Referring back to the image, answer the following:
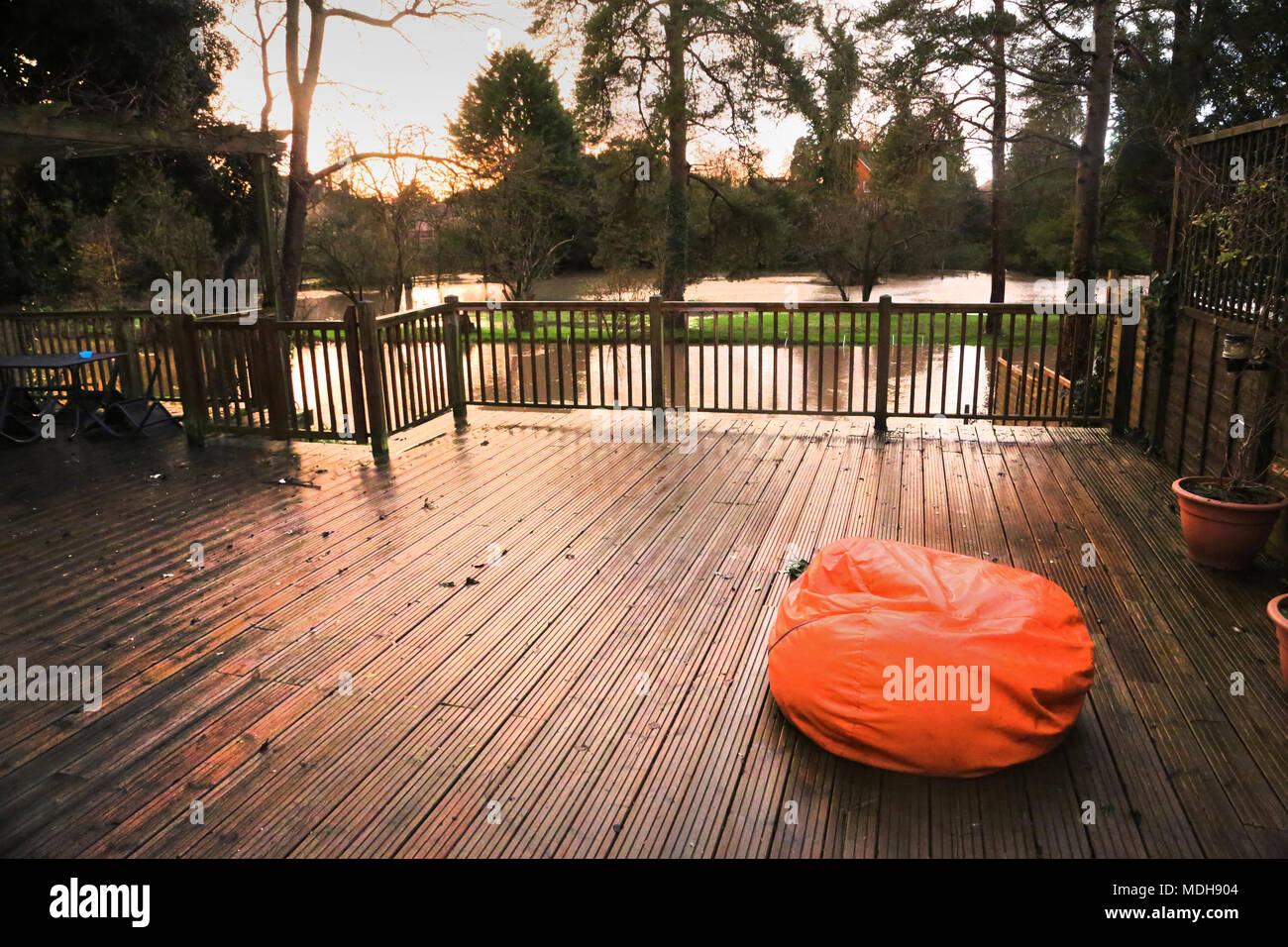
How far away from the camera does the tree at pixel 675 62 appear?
1492cm

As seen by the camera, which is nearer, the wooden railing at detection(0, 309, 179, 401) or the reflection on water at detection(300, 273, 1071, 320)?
the wooden railing at detection(0, 309, 179, 401)

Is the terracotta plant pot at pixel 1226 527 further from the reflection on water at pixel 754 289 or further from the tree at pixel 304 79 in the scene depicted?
the reflection on water at pixel 754 289

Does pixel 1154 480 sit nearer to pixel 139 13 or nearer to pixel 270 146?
pixel 270 146

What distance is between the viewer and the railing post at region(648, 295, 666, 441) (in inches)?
259

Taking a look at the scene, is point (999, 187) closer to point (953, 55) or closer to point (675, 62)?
point (953, 55)

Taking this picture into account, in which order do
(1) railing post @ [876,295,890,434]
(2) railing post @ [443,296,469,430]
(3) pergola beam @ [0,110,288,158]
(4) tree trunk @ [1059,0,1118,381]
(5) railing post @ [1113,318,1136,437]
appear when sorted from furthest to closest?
(4) tree trunk @ [1059,0,1118,381]
(2) railing post @ [443,296,469,430]
(3) pergola beam @ [0,110,288,158]
(1) railing post @ [876,295,890,434]
(5) railing post @ [1113,318,1136,437]

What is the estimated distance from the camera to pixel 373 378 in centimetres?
593

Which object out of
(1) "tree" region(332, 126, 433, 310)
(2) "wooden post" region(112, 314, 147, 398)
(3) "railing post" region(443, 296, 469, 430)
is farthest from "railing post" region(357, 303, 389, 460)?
(1) "tree" region(332, 126, 433, 310)

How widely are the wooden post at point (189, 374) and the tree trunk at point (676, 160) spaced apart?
10065 mm

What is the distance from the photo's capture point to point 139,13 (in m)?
7.84

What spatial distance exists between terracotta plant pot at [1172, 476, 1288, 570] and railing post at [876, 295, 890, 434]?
252 cm

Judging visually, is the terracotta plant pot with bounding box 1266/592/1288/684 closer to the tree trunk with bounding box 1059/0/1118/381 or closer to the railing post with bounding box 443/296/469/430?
the railing post with bounding box 443/296/469/430

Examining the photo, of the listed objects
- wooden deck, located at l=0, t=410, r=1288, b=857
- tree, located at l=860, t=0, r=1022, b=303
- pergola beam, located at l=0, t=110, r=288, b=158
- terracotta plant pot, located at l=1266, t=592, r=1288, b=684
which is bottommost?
wooden deck, located at l=0, t=410, r=1288, b=857
